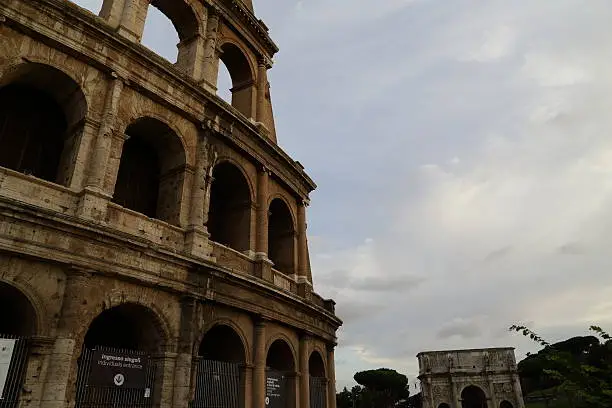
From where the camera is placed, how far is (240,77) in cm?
1598

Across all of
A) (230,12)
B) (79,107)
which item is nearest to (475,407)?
(230,12)

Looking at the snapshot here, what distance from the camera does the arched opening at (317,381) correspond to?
14.2 meters

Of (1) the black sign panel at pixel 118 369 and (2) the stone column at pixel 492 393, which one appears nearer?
(1) the black sign panel at pixel 118 369

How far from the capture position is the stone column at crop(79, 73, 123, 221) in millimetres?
9000

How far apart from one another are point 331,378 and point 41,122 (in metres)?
11.5

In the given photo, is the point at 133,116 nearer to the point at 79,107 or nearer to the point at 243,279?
the point at 79,107

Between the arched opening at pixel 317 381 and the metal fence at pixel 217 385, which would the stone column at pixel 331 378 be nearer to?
the arched opening at pixel 317 381

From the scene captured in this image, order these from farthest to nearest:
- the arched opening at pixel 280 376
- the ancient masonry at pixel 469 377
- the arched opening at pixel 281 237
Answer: the ancient masonry at pixel 469 377
the arched opening at pixel 281 237
the arched opening at pixel 280 376

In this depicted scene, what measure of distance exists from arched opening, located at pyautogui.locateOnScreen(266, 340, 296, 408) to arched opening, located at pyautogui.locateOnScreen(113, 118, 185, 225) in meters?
4.83

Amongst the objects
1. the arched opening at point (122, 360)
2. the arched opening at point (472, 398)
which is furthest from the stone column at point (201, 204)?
the arched opening at point (472, 398)

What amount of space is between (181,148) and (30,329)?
527cm

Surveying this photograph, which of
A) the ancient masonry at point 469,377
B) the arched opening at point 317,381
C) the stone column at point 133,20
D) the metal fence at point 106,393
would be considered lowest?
the metal fence at point 106,393

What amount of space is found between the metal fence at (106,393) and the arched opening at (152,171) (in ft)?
11.5

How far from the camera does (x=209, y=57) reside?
44.0ft
